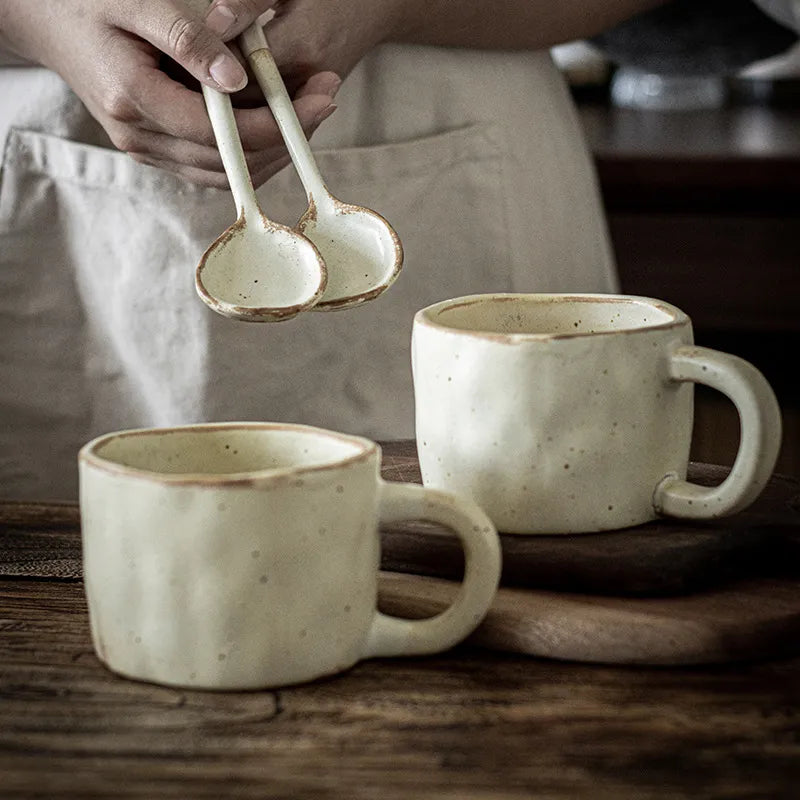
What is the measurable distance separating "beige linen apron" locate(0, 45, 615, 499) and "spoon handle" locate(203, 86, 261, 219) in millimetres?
246

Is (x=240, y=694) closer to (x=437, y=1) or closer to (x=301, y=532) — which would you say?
(x=301, y=532)

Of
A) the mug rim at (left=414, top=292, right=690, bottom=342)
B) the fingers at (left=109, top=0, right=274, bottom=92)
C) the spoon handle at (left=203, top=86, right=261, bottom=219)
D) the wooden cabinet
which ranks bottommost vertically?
the wooden cabinet

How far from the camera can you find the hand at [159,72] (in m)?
0.63

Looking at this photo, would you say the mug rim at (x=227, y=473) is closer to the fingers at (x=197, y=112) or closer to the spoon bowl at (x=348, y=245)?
the spoon bowl at (x=348, y=245)

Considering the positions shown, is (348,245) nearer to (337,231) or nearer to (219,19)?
(337,231)

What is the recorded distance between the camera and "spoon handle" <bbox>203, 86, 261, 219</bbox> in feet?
→ 1.92

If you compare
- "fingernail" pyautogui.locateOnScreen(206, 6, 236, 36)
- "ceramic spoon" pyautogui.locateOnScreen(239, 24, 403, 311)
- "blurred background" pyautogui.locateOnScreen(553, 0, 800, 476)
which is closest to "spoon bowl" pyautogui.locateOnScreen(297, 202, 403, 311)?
"ceramic spoon" pyautogui.locateOnScreen(239, 24, 403, 311)

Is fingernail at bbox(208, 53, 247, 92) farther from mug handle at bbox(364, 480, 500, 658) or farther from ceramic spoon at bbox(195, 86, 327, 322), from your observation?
mug handle at bbox(364, 480, 500, 658)

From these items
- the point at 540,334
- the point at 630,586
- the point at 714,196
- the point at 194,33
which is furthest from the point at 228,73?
the point at 714,196

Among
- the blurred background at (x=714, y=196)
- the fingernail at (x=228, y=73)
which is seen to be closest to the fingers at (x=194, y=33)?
the fingernail at (x=228, y=73)

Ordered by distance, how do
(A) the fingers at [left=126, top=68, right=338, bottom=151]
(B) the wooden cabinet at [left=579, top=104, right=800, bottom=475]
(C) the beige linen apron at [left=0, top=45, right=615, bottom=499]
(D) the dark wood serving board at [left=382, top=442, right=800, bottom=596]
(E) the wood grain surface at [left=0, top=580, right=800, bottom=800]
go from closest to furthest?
(E) the wood grain surface at [left=0, top=580, right=800, bottom=800], (D) the dark wood serving board at [left=382, top=442, right=800, bottom=596], (A) the fingers at [left=126, top=68, right=338, bottom=151], (C) the beige linen apron at [left=0, top=45, right=615, bottom=499], (B) the wooden cabinet at [left=579, top=104, right=800, bottom=475]

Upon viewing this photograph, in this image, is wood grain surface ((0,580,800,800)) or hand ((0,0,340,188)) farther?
hand ((0,0,340,188))

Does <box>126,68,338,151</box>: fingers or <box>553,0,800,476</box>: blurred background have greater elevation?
<box>126,68,338,151</box>: fingers

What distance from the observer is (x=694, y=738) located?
1.44 feet
